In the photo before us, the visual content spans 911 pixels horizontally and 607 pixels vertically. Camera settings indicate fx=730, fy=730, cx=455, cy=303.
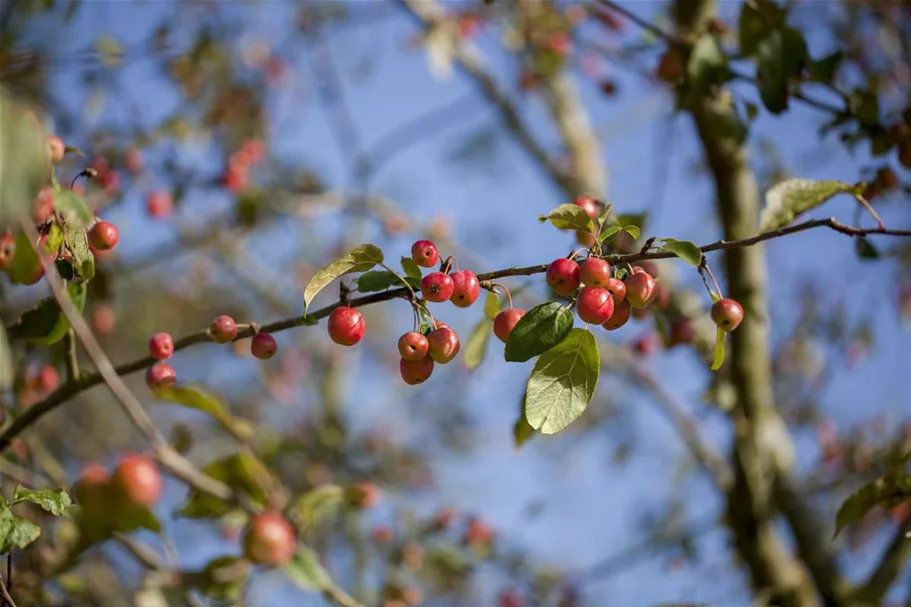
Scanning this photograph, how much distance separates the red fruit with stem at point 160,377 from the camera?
4.46 ft

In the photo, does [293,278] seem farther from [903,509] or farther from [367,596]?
[903,509]

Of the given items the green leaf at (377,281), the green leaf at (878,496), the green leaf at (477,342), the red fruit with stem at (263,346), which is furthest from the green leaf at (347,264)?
the green leaf at (878,496)

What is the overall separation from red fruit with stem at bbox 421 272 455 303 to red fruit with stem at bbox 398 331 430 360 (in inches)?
2.9

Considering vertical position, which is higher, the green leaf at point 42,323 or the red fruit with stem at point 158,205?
the red fruit with stem at point 158,205

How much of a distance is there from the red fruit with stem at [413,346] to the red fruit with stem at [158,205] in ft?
7.75

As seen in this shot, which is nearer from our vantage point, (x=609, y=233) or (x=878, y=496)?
(x=609, y=233)

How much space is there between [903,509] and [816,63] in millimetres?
2841

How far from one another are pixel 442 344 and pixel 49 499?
74cm

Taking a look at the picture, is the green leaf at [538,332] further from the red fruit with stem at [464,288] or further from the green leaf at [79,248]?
the green leaf at [79,248]

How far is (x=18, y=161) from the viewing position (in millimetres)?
771

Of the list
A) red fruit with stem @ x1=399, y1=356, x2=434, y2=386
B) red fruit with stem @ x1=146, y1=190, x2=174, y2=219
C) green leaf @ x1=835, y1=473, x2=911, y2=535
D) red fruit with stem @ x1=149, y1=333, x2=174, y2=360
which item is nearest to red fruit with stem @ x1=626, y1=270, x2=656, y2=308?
red fruit with stem @ x1=399, y1=356, x2=434, y2=386

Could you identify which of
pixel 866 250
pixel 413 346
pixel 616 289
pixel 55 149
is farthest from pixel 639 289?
pixel 55 149

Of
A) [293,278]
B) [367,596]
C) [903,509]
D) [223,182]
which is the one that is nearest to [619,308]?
[223,182]

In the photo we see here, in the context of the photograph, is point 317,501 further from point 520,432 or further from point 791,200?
point 791,200
